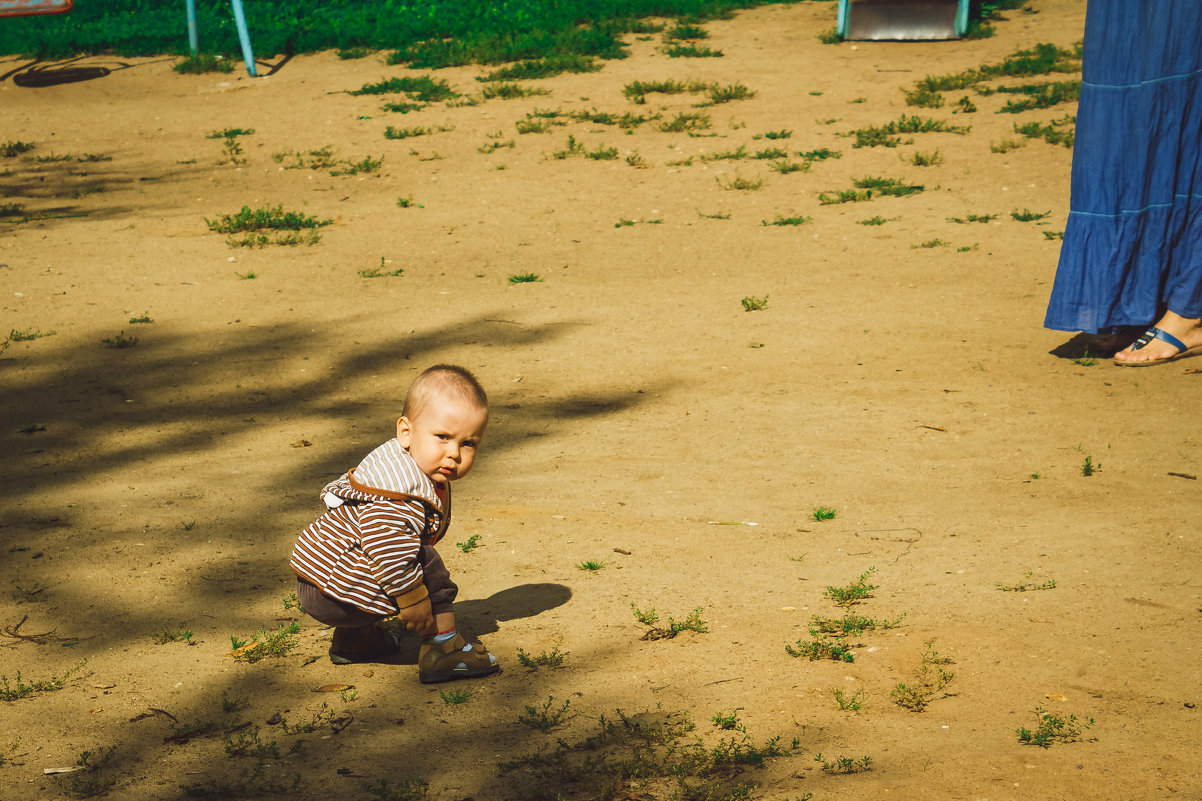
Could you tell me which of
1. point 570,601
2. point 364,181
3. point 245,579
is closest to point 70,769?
point 245,579

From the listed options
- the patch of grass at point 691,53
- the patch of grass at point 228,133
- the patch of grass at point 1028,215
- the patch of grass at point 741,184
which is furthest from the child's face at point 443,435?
the patch of grass at point 691,53

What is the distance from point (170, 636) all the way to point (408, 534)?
41.0 inches

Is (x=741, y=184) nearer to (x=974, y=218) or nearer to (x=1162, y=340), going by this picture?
(x=974, y=218)

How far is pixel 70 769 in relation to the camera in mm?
2822

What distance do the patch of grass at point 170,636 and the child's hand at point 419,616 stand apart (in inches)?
33.6

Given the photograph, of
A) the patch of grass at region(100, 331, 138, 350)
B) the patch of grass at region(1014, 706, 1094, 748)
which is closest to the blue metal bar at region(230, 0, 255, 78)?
the patch of grass at region(100, 331, 138, 350)

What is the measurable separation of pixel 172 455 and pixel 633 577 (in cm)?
265

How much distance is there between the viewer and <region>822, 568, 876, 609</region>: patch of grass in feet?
Result: 12.2

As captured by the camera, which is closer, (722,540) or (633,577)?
(633,577)

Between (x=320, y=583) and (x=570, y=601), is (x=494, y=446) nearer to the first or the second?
(x=570, y=601)

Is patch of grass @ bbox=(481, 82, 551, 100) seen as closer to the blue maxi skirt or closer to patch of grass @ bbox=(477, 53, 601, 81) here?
patch of grass @ bbox=(477, 53, 601, 81)

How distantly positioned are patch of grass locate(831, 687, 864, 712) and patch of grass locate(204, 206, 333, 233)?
23.2 feet

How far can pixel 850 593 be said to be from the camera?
374 centimetres

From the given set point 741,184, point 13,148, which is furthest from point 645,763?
point 13,148
